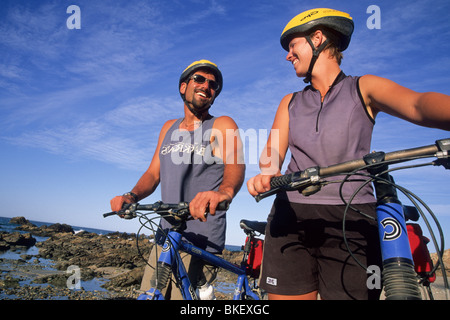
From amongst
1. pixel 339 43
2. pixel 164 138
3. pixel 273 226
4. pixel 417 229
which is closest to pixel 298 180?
pixel 273 226

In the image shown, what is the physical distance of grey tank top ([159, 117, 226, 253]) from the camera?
12.3 feet

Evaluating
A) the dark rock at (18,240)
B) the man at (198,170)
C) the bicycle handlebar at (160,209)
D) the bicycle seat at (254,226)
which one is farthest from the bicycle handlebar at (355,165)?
the dark rock at (18,240)

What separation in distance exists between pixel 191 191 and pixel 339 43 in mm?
2465

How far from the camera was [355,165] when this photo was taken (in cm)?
162

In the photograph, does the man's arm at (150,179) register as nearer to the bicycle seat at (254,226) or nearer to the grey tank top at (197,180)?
the grey tank top at (197,180)

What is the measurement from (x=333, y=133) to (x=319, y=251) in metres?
1.02

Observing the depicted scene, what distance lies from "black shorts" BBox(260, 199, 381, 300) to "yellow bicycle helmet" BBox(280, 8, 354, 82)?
4.57 feet

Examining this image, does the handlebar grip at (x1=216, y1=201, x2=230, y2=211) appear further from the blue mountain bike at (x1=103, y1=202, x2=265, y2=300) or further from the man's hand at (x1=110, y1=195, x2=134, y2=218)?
the man's hand at (x1=110, y1=195, x2=134, y2=218)

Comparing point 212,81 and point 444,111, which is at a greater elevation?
point 212,81

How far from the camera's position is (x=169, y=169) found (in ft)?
12.9

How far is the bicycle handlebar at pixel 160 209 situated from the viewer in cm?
284

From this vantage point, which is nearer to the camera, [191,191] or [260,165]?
[260,165]

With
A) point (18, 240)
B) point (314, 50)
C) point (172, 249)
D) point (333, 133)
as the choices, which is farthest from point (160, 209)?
point (18, 240)
